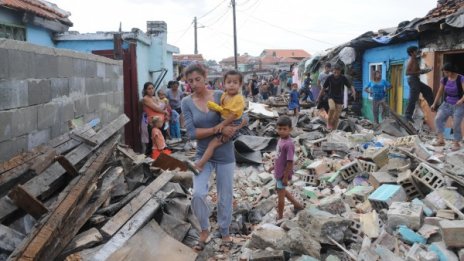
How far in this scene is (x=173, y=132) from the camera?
34.3 ft

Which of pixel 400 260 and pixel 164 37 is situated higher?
pixel 164 37

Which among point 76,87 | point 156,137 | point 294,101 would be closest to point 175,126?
point 156,137

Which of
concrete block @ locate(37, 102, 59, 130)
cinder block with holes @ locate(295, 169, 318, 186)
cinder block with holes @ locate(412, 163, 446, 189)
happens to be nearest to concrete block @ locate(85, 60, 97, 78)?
concrete block @ locate(37, 102, 59, 130)

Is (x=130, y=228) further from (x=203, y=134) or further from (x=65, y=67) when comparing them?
(x=65, y=67)

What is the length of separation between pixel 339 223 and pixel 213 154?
127 centimetres

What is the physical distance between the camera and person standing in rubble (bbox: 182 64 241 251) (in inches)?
154

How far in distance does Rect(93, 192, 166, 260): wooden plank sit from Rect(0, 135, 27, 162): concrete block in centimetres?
115

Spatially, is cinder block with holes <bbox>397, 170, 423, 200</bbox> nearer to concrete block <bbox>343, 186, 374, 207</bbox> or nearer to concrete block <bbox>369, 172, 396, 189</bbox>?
concrete block <bbox>369, 172, 396, 189</bbox>

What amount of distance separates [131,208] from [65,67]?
6.98ft

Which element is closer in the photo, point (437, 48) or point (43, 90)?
point (43, 90)

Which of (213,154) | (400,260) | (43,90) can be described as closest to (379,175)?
(400,260)

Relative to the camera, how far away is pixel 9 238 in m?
3.13

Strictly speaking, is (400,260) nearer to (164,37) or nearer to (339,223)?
(339,223)

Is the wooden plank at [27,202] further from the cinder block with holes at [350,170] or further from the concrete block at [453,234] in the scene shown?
the cinder block with holes at [350,170]
